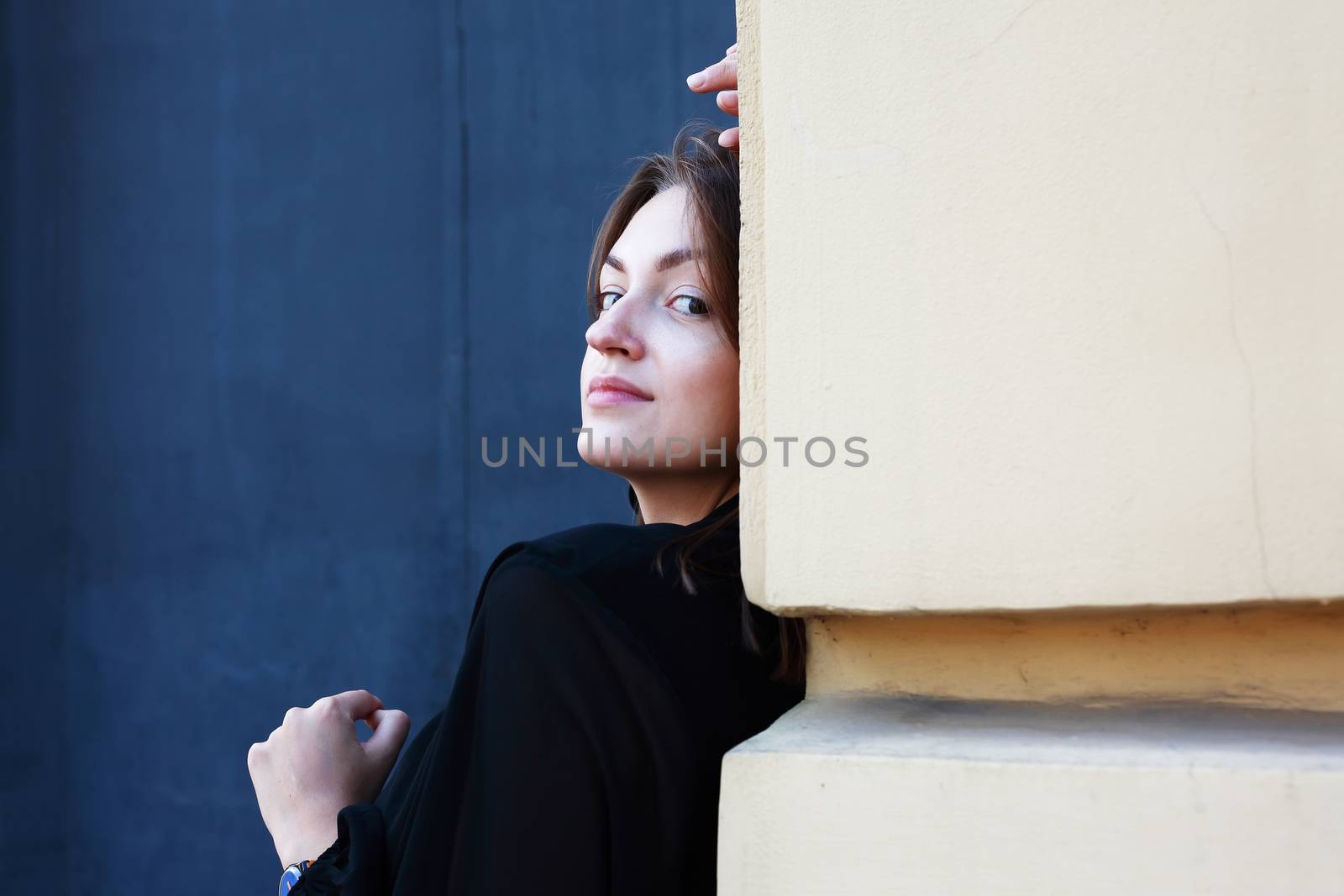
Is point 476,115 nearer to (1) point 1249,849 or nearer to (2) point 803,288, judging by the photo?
(2) point 803,288

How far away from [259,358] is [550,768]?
2622 mm

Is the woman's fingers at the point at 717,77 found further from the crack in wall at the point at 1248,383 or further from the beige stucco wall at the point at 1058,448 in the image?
the crack in wall at the point at 1248,383

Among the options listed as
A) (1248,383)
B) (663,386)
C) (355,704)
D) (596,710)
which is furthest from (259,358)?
(1248,383)

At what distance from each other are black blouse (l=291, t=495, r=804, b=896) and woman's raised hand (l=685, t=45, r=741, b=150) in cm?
58

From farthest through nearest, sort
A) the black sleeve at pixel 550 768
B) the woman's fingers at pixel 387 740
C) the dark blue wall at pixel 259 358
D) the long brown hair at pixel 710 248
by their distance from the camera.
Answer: the dark blue wall at pixel 259 358 → the woman's fingers at pixel 387 740 → the long brown hair at pixel 710 248 → the black sleeve at pixel 550 768

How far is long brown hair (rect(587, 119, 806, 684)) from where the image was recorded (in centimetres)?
106

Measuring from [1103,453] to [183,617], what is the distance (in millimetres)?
3001

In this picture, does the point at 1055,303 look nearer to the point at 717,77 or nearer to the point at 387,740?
the point at 717,77

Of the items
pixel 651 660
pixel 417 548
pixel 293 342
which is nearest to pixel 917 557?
pixel 651 660

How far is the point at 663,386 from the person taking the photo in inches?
50.0

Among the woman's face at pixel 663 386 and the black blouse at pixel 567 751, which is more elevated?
the woman's face at pixel 663 386

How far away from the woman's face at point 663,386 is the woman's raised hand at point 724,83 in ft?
0.55

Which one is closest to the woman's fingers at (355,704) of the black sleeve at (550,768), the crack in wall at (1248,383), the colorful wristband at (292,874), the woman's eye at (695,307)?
the colorful wristband at (292,874)

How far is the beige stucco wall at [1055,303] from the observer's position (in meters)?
0.77
